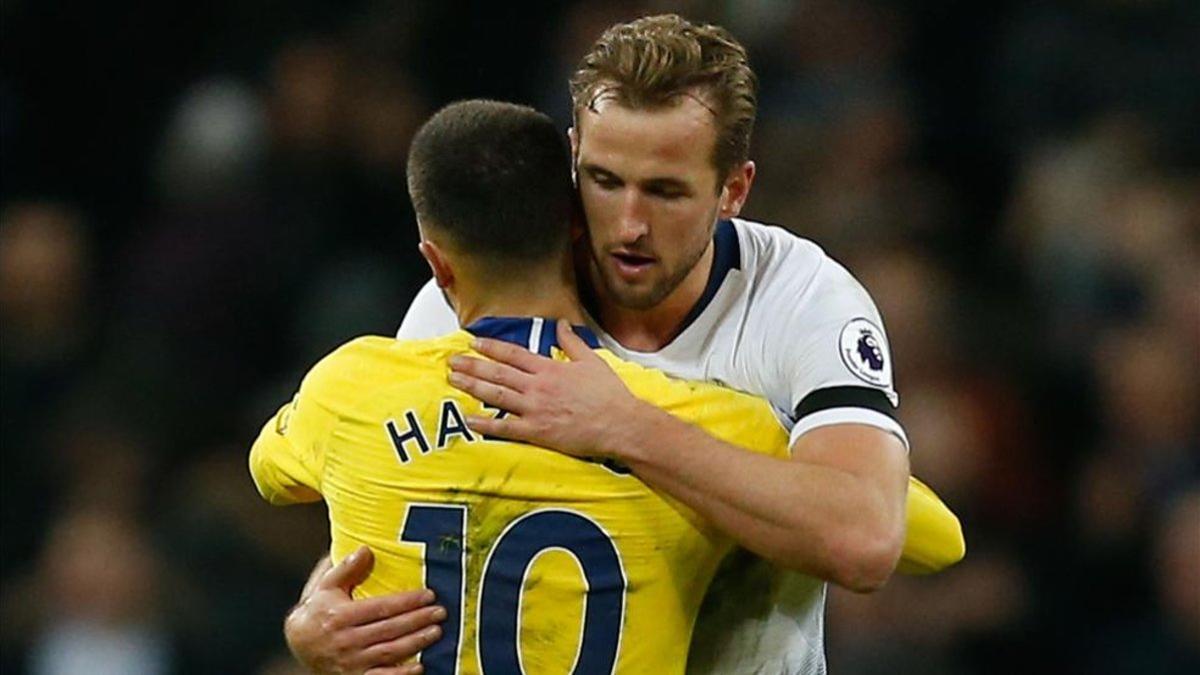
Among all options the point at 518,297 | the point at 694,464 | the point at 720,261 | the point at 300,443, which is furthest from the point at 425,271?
the point at 694,464

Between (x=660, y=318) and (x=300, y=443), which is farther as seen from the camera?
(x=660, y=318)

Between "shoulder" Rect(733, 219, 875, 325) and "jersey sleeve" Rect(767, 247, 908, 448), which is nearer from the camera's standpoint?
"jersey sleeve" Rect(767, 247, 908, 448)

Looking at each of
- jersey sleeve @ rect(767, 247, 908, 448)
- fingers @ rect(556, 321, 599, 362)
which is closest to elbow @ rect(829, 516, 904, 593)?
jersey sleeve @ rect(767, 247, 908, 448)

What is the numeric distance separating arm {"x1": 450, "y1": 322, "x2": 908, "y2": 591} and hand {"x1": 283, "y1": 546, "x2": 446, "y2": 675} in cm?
26

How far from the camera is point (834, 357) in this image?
3.03 m

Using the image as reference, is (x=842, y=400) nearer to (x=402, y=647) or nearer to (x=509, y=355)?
(x=509, y=355)

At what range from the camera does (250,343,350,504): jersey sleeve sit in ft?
9.68

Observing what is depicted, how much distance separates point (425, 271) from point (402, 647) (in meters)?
4.21

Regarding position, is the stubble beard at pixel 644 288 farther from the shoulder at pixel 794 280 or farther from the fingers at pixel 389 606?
the fingers at pixel 389 606

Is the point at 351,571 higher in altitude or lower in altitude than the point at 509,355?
lower

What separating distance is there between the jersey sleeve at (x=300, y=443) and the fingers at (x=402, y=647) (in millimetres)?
246

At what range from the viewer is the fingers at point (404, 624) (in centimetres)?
289

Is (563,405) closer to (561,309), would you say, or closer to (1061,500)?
(561,309)

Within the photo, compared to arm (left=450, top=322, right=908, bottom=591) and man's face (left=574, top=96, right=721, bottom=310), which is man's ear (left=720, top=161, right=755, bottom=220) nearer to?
man's face (left=574, top=96, right=721, bottom=310)
